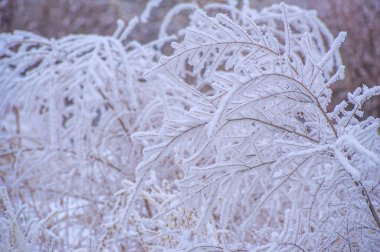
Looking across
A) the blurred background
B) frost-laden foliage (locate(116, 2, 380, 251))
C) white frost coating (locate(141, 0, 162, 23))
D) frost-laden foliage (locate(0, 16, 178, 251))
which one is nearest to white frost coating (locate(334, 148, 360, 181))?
frost-laden foliage (locate(116, 2, 380, 251))

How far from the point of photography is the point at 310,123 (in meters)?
1.02

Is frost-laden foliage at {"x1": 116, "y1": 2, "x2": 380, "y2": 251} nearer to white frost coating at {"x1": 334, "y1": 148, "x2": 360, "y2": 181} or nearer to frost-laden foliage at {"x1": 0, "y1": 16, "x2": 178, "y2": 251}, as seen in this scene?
white frost coating at {"x1": 334, "y1": 148, "x2": 360, "y2": 181}

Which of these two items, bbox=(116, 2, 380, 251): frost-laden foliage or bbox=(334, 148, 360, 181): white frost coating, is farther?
bbox=(116, 2, 380, 251): frost-laden foliage

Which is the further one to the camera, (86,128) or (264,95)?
(86,128)

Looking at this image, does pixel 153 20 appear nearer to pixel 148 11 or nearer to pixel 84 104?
pixel 148 11

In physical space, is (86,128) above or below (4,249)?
above

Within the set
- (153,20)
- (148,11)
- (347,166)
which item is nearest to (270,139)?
(347,166)

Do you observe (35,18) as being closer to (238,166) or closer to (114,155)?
(114,155)

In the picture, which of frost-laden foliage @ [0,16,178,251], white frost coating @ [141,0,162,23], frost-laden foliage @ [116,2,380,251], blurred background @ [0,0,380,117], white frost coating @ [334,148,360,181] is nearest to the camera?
white frost coating @ [334,148,360,181]

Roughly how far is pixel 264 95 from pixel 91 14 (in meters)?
9.10

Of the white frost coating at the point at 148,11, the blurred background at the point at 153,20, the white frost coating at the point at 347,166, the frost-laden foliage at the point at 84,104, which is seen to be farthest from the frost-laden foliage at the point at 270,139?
the blurred background at the point at 153,20

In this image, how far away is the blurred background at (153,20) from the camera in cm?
562

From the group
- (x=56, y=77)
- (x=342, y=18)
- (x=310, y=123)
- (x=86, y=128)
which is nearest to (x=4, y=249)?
(x=86, y=128)

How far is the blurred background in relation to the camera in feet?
18.4
